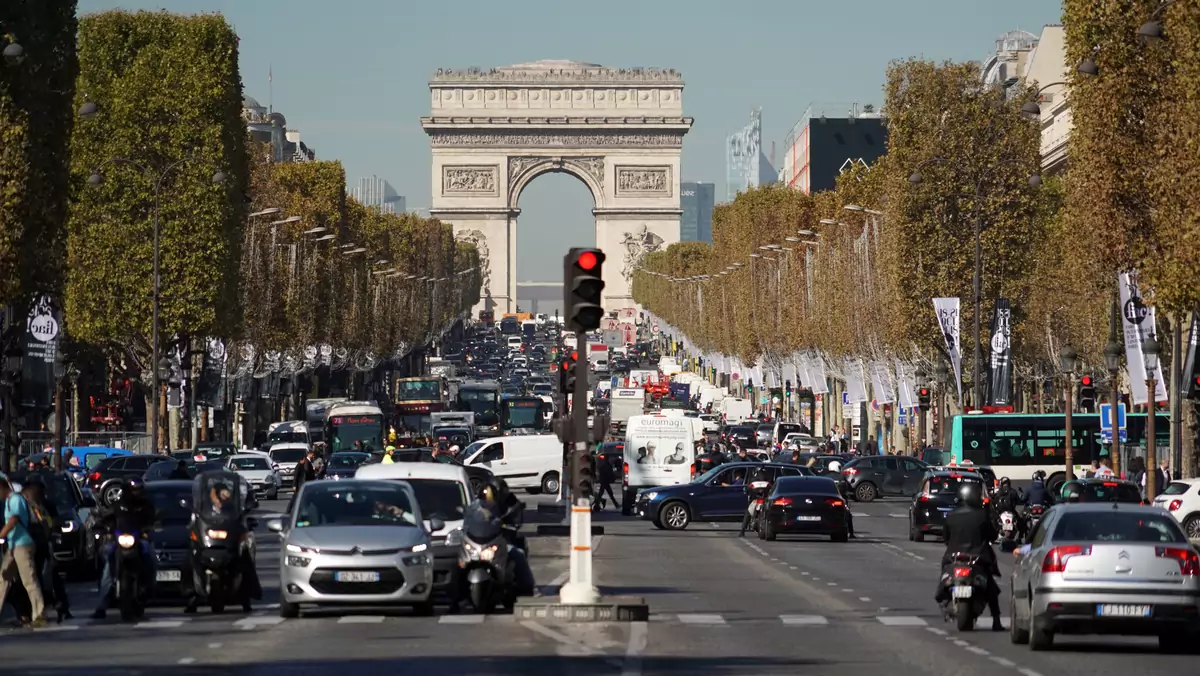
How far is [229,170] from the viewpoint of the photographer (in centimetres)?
6956

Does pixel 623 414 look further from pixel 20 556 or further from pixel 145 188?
pixel 20 556

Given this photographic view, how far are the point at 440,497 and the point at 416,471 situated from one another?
1.47 ft

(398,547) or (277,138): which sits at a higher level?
(277,138)

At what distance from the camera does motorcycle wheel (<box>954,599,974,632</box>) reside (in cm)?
2348

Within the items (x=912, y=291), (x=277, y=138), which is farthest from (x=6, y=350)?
(x=277, y=138)

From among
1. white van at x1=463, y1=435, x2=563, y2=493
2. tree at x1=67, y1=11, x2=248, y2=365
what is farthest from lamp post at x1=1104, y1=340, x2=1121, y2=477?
tree at x1=67, y1=11, x2=248, y2=365

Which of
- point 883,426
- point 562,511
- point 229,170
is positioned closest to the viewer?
point 562,511

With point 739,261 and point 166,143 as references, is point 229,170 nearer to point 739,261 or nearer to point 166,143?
point 166,143

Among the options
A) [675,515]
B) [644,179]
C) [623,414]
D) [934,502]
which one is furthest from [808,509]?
[644,179]

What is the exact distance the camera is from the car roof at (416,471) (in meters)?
28.6

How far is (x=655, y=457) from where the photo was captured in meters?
61.2

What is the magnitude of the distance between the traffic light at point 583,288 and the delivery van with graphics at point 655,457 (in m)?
36.1

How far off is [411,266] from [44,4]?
96.4m

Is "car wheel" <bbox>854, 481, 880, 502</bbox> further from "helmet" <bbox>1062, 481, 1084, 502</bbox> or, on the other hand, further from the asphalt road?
the asphalt road
